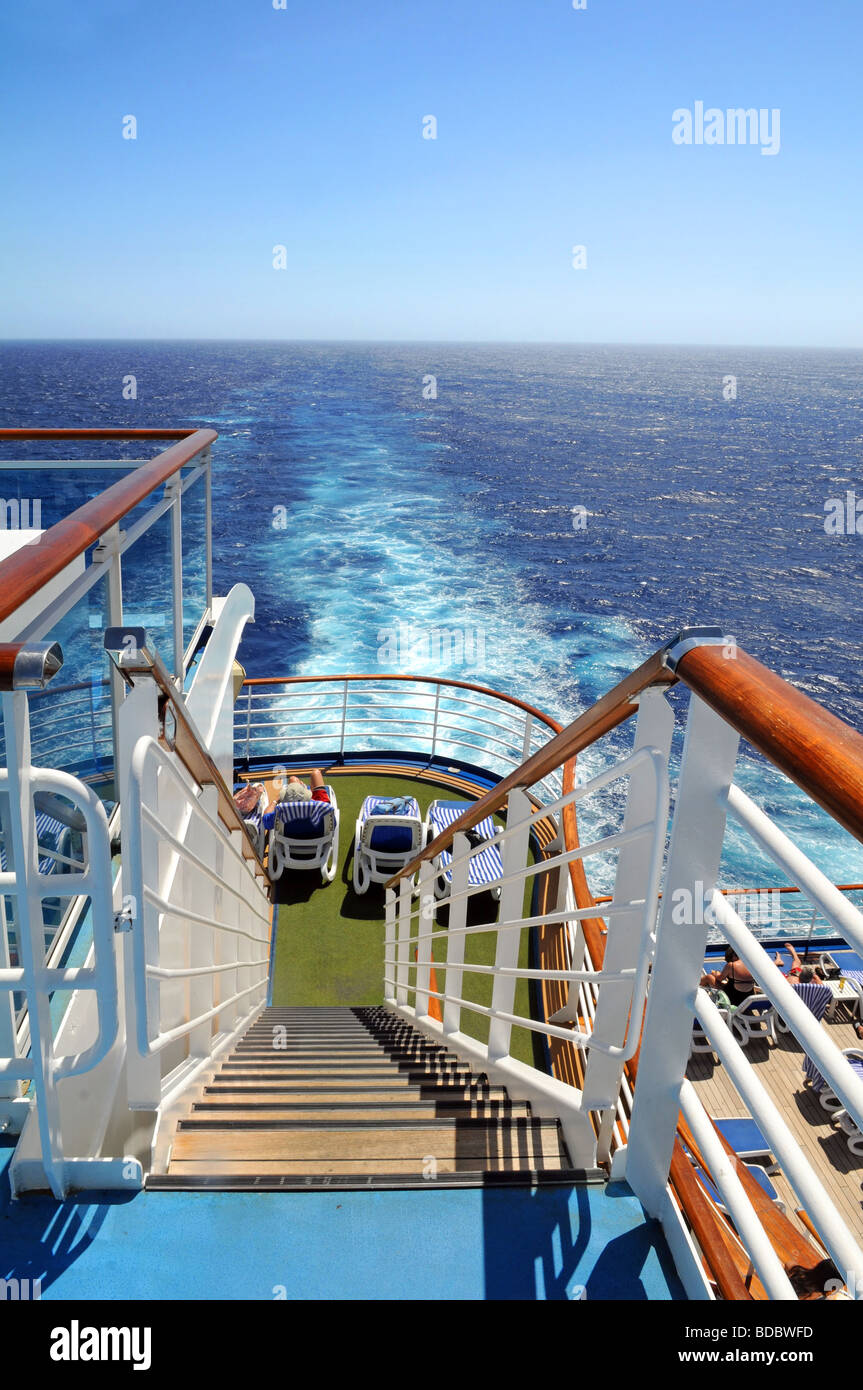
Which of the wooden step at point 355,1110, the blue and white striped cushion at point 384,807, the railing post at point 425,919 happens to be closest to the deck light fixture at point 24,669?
the wooden step at point 355,1110

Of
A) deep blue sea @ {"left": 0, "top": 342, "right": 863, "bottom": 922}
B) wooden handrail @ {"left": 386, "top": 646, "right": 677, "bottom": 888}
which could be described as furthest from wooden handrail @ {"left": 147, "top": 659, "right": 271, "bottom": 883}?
deep blue sea @ {"left": 0, "top": 342, "right": 863, "bottom": 922}

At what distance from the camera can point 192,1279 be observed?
1.40m

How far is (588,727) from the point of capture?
1475mm

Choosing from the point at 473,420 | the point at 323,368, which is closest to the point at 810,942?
the point at 473,420

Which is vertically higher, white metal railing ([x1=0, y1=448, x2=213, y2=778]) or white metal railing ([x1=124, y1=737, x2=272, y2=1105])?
white metal railing ([x1=0, y1=448, x2=213, y2=778])

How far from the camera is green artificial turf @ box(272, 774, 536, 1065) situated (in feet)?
18.7

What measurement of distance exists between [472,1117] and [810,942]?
9623 mm

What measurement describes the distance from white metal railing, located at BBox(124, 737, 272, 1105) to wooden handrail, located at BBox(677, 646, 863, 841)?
91 centimetres

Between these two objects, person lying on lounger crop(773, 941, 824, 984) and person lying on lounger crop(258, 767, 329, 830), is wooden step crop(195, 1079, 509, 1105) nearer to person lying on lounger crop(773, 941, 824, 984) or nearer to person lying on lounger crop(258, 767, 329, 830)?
person lying on lounger crop(258, 767, 329, 830)

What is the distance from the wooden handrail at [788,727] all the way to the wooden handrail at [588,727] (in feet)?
0.25

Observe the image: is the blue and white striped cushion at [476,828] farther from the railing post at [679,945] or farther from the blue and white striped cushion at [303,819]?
the railing post at [679,945]

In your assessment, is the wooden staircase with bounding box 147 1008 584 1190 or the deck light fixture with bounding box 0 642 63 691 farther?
the wooden staircase with bounding box 147 1008 584 1190

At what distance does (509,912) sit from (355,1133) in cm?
63
